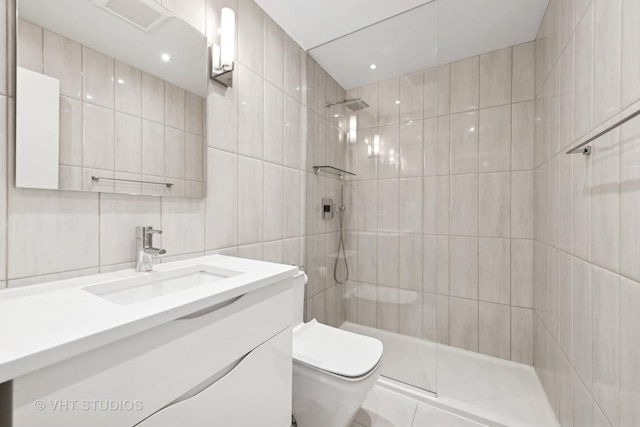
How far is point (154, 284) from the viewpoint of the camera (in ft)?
3.33

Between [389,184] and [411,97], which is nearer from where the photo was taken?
[411,97]

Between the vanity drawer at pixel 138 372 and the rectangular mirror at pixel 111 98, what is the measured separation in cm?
61

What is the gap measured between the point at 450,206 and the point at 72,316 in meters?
2.30

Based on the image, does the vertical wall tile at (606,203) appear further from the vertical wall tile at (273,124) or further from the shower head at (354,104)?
the vertical wall tile at (273,124)

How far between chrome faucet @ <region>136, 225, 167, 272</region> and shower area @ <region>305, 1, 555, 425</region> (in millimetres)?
1161

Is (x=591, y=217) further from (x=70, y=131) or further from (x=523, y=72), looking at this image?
(x=70, y=131)

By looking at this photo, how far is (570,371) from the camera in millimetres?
1272

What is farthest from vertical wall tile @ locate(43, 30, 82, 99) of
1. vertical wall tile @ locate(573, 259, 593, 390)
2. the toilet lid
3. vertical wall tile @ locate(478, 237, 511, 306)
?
vertical wall tile @ locate(478, 237, 511, 306)

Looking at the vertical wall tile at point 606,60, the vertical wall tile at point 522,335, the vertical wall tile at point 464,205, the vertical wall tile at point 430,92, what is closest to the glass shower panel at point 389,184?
the vertical wall tile at point 430,92

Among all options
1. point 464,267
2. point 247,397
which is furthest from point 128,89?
point 464,267

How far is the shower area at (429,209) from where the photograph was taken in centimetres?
192

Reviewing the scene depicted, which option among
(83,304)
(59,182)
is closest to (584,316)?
(83,304)

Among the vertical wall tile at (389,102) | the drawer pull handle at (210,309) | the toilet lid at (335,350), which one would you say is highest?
the vertical wall tile at (389,102)

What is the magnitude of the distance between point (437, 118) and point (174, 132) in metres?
1.78
